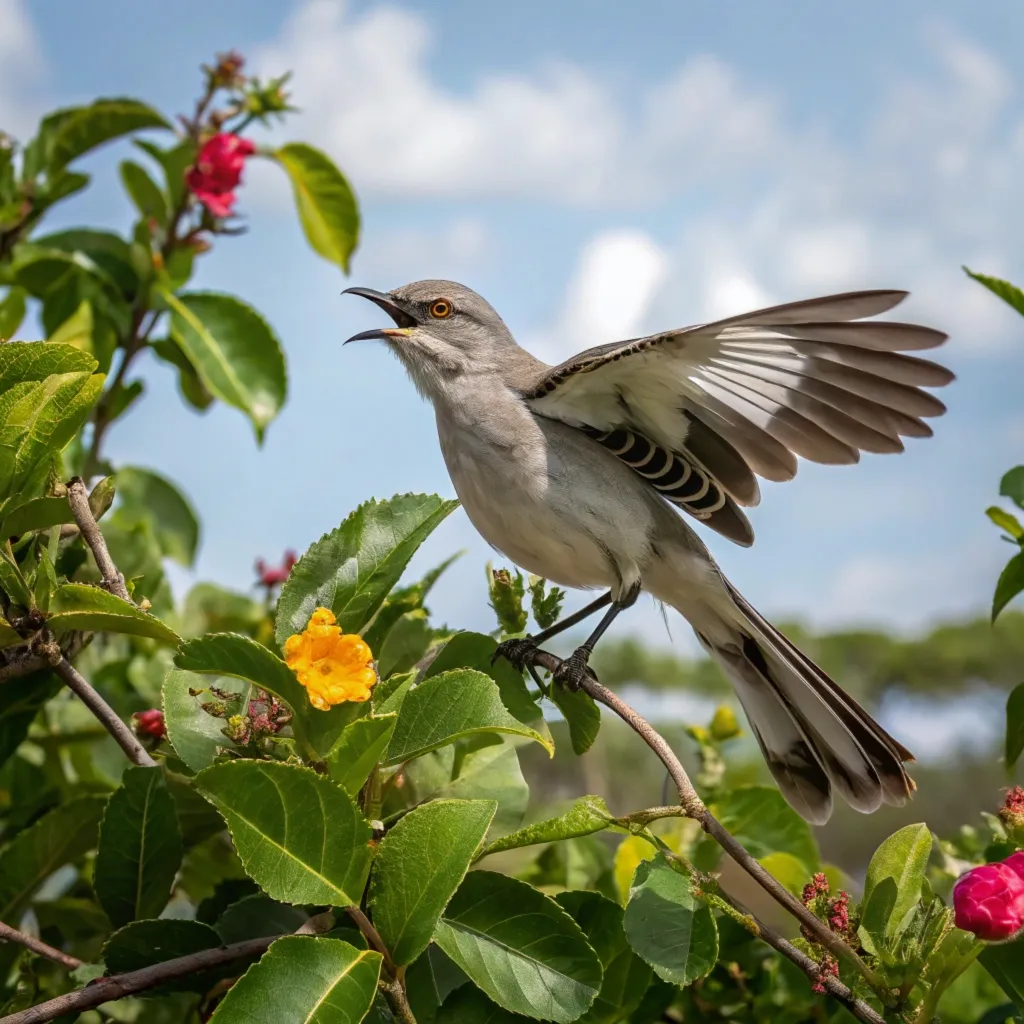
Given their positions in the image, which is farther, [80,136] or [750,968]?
[80,136]

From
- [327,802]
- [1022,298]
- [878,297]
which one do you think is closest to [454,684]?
[327,802]

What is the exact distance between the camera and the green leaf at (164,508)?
4531 mm

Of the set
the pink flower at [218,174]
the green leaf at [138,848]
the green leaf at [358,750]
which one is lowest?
the green leaf at [138,848]

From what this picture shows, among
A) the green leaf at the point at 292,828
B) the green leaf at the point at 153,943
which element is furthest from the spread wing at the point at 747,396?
the green leaf at the point at 153,943

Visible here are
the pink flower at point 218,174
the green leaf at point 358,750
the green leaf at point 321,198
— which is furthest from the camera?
the green leaf at point 321,198

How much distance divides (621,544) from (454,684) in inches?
75.6

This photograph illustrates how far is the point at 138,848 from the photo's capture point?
7.91ft

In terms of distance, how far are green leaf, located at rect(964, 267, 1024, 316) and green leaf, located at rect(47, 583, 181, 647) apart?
2.04 metres

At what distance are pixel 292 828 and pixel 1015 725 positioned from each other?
1.63 meters

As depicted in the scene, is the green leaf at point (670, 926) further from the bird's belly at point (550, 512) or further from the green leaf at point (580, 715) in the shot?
the bird's belly at point (550, 512)

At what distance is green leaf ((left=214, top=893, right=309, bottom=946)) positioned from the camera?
2.26 meters

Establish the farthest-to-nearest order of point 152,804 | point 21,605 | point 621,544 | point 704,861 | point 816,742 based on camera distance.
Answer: point 621,544 < point 816,742 < point 704,861 < point 152,804 < point 21,605

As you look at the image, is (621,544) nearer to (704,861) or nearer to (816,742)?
(816,742)

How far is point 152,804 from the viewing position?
2.38 meters
